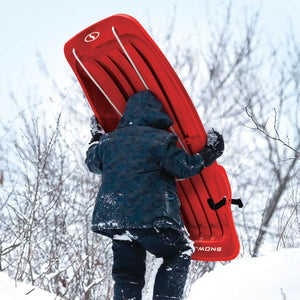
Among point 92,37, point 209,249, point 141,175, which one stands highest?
point 92,37

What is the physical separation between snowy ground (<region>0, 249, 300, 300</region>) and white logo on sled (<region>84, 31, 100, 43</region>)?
1.68 metres

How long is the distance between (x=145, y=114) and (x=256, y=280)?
1.43m

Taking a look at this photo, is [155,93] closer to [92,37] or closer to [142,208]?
[92,37]

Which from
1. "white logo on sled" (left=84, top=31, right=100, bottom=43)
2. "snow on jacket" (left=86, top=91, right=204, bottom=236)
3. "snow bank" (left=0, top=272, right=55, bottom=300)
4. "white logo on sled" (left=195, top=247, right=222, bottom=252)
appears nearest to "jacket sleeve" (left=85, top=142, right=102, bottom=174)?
"snow on jacket" (left=86, top=91, right=204, bottom=236)

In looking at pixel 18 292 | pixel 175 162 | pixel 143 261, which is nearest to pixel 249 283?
pixel 143 261

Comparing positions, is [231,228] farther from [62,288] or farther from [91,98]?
[62,288]

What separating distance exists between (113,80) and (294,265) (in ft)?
5.90

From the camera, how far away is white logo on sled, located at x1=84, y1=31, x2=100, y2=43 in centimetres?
226

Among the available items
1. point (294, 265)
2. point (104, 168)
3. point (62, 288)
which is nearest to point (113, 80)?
point (104, 168)

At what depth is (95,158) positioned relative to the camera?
1.97 meters

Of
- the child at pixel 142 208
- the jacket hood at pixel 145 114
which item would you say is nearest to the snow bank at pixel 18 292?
the child at pixel 142 208

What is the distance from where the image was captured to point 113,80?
244 centimetres

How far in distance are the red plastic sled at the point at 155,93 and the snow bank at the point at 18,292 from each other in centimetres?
115

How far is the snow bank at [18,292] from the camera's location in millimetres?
2170
